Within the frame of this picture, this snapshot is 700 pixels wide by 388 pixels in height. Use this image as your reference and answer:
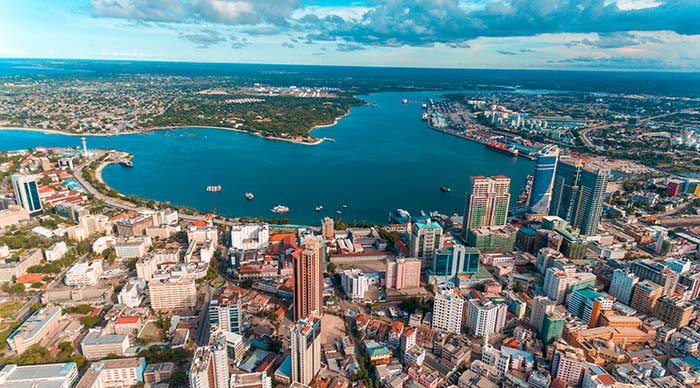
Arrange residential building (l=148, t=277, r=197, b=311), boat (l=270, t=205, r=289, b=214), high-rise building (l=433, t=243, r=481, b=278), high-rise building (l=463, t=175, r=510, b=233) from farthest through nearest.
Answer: boat (l=270, t=205, r=289, b=214)
high-rise building (l=463, t=175, r=510, b=233)
high-rise building (l=433, t=243, r=481, b=278)
residential building (l=148, t=277, r=197, b=311)

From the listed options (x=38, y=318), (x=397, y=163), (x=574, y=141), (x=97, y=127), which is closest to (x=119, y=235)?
(x=38, y=318)

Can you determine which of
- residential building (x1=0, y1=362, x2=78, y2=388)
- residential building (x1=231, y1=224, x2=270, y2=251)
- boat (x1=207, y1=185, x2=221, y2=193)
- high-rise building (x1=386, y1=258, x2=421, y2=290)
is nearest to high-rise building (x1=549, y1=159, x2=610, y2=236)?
high-rise building (x1=386, y1=258, x2=421, y2=290)

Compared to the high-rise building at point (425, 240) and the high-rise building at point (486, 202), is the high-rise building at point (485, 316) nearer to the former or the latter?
the high-rise building at point (425, 240)

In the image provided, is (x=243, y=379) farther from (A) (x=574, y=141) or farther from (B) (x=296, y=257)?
(A) (x=574, y=141)

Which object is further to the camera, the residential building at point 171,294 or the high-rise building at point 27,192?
the high-rise building at point 27,192

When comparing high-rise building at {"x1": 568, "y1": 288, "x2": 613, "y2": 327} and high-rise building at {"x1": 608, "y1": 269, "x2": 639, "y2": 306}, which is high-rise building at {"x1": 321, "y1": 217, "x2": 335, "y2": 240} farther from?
high-rise building at {"x1": 608, "y1": 269, "x2": 639, "y2": 306}

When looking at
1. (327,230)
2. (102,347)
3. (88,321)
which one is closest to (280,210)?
(327,230)

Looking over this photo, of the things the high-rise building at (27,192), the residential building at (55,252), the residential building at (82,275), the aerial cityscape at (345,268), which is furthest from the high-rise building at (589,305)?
the high-rise building at (27,192)
